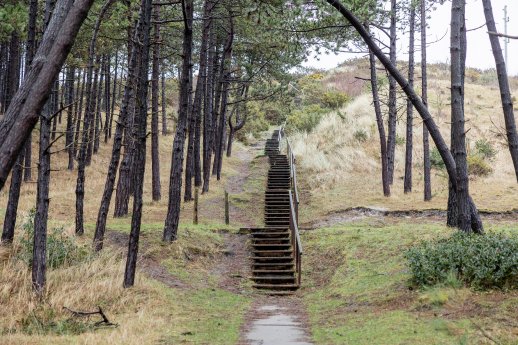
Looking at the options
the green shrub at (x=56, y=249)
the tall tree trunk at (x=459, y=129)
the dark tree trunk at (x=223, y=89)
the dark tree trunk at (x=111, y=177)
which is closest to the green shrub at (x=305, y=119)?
the dark tree trunk at (x=223, y=89)

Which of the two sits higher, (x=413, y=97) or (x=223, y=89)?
(x=223, y=89)

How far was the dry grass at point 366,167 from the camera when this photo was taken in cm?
2091

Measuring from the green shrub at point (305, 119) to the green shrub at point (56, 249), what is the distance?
30.4m

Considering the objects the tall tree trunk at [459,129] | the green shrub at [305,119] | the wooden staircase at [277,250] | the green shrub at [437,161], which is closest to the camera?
the tall tree trunk at [459,129]

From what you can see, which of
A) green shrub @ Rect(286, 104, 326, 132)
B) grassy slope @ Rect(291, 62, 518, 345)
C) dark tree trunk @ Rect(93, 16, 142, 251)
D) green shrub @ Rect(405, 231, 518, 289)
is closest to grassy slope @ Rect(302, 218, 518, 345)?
grassy slope @ Rect(291, 62, 518, 345)

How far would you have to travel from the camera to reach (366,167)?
93.5 ft

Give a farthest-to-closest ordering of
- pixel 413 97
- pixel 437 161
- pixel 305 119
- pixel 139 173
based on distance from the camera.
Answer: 1. pixel 305 119
2. pixel 437 161
3. pixel 413 97
4. pixel 139 173

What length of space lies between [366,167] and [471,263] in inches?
806

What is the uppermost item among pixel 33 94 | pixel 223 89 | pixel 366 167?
pixel 223 89

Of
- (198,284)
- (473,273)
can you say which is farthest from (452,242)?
(198,284)

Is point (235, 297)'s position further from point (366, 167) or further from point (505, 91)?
point (366, 167)

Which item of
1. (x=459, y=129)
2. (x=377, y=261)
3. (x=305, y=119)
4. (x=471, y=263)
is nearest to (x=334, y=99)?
(x=305, y=119)

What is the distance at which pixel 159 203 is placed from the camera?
21.0 metres

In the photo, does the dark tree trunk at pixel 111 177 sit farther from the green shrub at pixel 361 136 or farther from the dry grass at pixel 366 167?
the green shrub at pixel 361 136
